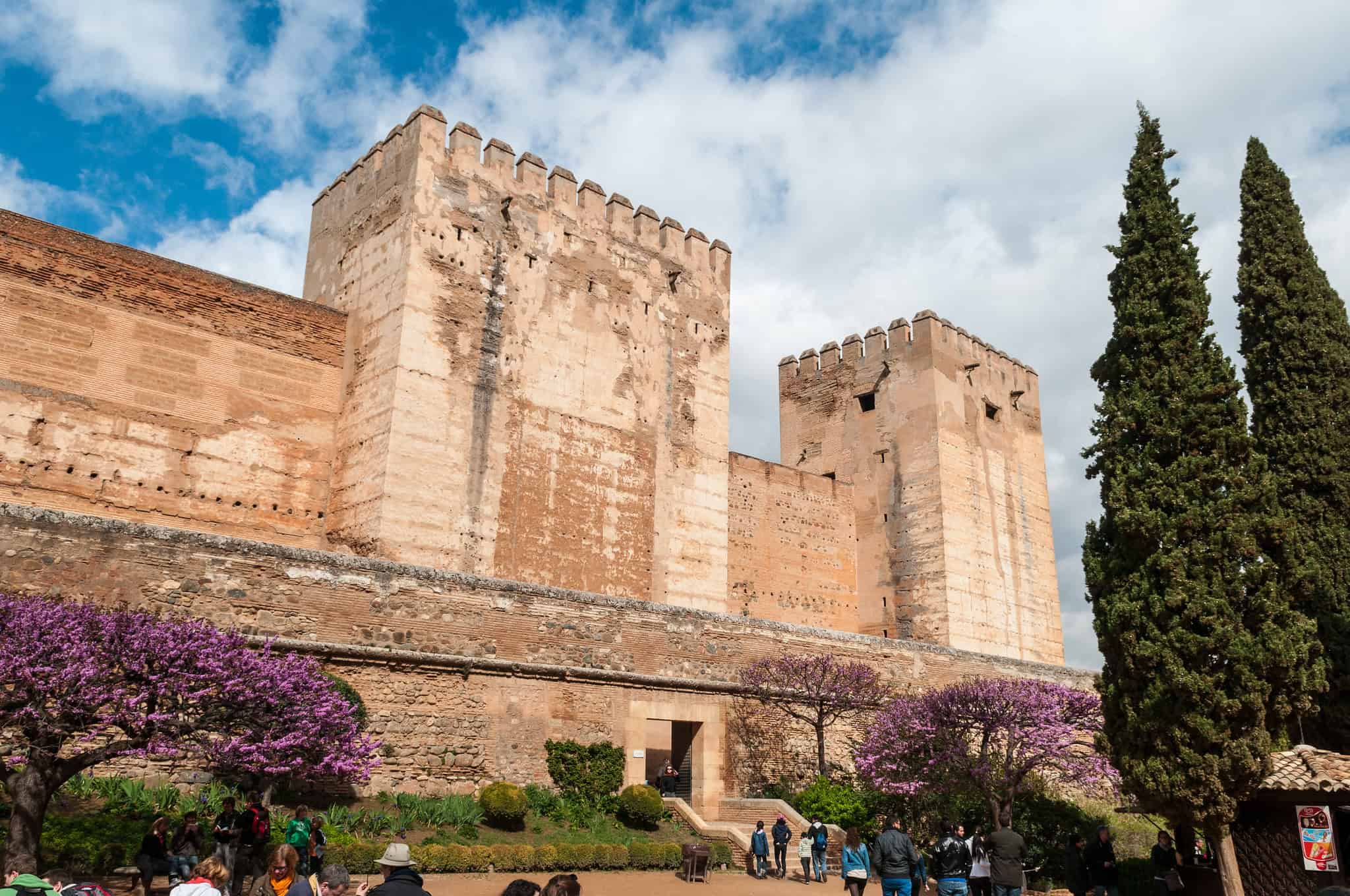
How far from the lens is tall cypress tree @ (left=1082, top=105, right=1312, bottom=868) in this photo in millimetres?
10320

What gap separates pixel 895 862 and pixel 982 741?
7.60 metres

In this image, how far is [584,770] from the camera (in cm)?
1471

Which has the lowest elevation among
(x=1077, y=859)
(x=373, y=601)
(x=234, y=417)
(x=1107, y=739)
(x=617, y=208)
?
(x=1077, y=859)

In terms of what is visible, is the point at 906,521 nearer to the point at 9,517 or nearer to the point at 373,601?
the point at 373,601

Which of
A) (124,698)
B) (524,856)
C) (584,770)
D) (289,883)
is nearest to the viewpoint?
(289,883)

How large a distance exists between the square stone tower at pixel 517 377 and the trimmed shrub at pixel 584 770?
4038mm

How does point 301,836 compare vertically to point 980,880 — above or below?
above

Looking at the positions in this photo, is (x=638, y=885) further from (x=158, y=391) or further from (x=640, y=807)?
(x=158, y=391)

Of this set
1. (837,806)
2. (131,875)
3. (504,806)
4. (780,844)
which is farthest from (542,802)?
(131,875)

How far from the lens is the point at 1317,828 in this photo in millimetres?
9320

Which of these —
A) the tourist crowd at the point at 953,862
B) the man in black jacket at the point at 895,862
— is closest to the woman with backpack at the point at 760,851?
the tourist crowd at the point at 953,862

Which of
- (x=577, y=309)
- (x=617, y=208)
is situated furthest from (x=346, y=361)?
(x=617, y=208)

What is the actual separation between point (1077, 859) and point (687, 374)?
13.3 metres

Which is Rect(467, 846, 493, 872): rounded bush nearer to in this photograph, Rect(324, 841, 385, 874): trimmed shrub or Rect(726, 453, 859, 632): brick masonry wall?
Rect(324, 841, 385, 874): trimmed shrub
